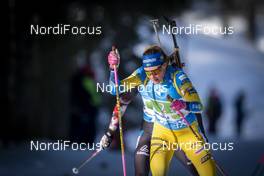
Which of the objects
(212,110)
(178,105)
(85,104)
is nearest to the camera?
(178,105)

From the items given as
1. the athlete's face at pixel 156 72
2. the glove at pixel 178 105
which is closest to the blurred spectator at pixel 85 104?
the athlete's face at pixel 156 72

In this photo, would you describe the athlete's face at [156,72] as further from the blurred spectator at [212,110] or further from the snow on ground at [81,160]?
the blurred spectator at [212,110]

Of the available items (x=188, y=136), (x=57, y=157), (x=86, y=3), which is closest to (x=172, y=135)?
(x=188, y=136)

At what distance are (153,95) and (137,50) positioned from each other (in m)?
3.06

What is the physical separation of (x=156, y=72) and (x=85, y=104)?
3642mm

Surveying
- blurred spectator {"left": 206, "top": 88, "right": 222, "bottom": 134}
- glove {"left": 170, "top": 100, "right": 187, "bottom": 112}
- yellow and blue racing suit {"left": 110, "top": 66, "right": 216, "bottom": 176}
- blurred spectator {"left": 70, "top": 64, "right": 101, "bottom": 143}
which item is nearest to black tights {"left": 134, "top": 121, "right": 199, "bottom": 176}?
yellow and blue racing suit {"left": 110, "top": 66, "right": 216, "bottom": 176}

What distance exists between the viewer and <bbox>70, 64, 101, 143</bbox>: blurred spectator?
9.51 meters

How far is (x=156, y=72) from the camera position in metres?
6.09

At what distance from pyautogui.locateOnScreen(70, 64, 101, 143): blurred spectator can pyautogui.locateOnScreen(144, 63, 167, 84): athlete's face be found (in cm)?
337

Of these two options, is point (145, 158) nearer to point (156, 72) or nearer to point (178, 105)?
point (178, 105)

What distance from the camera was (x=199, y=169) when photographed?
6023mm

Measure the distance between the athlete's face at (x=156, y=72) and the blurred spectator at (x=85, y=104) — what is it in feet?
11.0

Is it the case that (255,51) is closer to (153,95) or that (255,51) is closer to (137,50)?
(137,50)

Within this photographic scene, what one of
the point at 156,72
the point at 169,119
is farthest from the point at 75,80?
the point at 156,72
